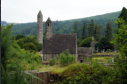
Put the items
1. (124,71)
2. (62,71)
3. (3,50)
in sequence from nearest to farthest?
1. (3,50)
2. (124,71)
3. (62,71)

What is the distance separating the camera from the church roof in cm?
3419

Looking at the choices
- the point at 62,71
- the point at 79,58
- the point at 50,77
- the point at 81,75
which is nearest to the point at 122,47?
the point at 81,75

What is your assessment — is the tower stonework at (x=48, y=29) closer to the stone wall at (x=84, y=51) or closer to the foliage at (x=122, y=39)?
the stone wall at (x=84, y=51)

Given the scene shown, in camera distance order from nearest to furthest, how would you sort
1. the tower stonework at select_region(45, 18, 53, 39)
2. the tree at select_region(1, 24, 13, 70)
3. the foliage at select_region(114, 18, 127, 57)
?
1. the tree at select_region(1, 24, 13, 70)
2. the foliage at select_region(114, 18, 127, 57)
3. the tower stonework at select_region(45, 18, 53, 39)

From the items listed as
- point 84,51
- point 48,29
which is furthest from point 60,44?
point 48,29

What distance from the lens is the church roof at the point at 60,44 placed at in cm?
3419

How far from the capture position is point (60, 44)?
3503cm

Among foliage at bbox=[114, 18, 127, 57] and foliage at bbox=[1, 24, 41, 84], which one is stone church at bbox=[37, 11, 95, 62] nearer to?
foliage at bbox=[114, 18, 127, 57]

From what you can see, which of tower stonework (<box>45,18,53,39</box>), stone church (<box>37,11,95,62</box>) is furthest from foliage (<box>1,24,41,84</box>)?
tower stonework (<box>45,18,53,39</box>)

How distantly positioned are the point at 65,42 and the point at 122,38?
27295mm

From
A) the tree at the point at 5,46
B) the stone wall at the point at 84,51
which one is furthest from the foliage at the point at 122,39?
the stone wall at the point at 84,51

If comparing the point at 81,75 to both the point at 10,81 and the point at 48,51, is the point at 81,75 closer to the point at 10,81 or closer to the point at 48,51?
the point at 10,81

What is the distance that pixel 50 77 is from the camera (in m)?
10.3

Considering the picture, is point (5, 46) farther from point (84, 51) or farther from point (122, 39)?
point (84, 51)
